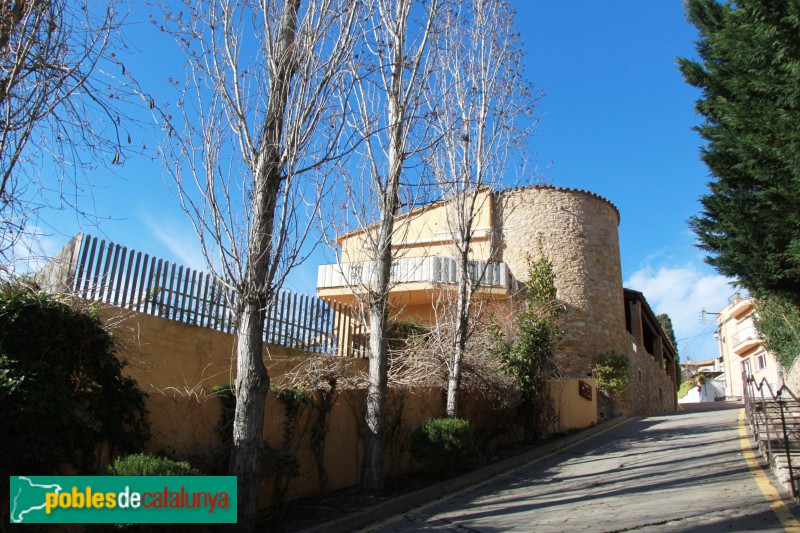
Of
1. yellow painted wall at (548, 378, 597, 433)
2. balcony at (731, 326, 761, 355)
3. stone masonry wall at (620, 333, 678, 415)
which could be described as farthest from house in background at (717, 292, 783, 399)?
yellow painted wall at (548, 378, 597, 433)

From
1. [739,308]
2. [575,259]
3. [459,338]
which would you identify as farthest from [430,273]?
[739,308]

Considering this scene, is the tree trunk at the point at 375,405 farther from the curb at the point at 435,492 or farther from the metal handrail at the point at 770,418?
the metal handrail at the point at 770,418

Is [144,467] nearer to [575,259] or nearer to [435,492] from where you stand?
[435,492]

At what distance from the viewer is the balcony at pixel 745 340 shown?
40094 millimetres

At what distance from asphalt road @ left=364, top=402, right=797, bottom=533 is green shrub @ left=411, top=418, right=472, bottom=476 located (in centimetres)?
58

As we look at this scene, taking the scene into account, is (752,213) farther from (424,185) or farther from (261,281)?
(261,281)

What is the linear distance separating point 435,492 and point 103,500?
516cm

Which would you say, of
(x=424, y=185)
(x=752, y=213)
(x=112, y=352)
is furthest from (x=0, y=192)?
(x=752, y=213)

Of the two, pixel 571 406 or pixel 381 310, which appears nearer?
pixel 381 310

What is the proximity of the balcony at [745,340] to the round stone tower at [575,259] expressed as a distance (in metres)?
20.5

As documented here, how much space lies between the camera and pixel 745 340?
41531 mm

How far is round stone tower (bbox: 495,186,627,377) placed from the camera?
2367 centimetres

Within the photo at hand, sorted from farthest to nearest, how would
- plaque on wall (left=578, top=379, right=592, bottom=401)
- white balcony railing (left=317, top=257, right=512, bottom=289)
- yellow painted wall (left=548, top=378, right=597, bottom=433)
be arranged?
1. plaque on wall (left=578, top=379, right=592, bottom=401)
2. white balcony railing (left=317, top=257, right=512, bottom=289)
3. yellow painted wall (left=548, top=378, right=597, bottom=433)

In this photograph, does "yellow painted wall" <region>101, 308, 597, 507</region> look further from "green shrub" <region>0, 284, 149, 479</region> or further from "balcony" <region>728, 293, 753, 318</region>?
"balcony" <region>728, 293, 753, 318</region>
